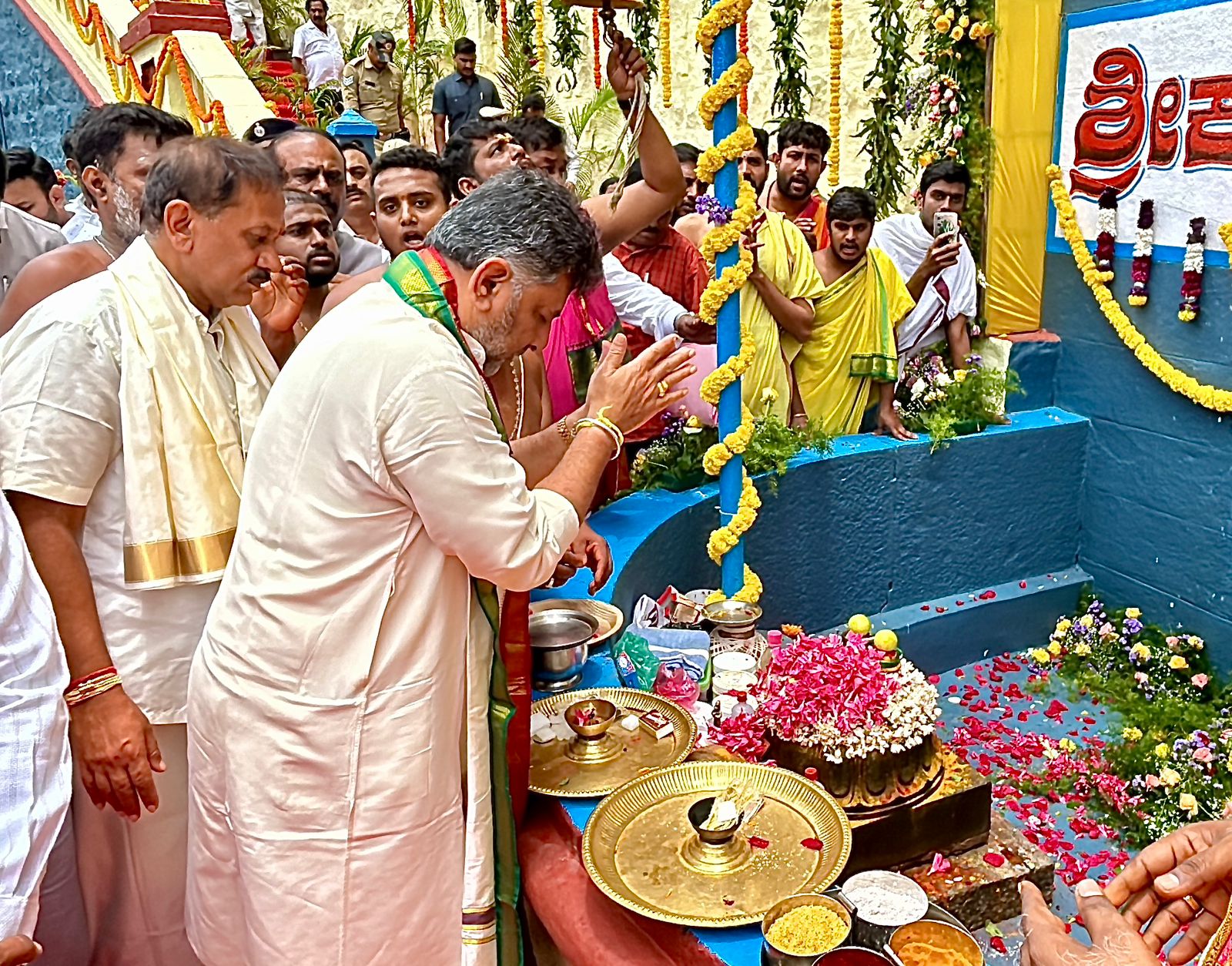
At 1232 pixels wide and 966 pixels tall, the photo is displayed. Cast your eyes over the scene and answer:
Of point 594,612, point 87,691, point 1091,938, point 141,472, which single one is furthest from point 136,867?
point 1091,938

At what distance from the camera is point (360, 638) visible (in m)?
1.85

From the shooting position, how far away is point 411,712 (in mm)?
1894

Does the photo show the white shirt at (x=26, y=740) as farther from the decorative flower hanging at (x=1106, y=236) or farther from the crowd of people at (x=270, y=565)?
the decorative flower hanging at (x=1106, y=236)

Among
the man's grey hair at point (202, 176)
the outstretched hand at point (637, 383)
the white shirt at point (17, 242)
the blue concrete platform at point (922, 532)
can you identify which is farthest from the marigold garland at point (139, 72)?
the outstretched hand at point (637, 383)

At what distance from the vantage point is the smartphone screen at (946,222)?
5805 millimetres

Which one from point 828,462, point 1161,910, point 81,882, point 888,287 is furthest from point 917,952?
point 888,287

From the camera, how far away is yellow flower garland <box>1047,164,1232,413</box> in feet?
17.4

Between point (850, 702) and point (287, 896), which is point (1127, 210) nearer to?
point (850, 702)

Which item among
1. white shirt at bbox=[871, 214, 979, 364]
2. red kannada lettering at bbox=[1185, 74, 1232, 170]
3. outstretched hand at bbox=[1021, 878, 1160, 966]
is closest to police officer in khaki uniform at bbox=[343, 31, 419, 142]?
white shirt at bbox=[871, 214, 979, 364]

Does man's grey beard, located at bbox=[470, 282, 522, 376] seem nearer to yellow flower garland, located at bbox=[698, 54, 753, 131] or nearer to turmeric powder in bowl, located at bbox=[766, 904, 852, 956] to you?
turmeric powder in bowl, located at bbox=[766, 904, 852, 956]

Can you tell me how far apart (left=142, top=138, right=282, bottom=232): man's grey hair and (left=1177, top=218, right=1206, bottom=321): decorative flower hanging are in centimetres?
477

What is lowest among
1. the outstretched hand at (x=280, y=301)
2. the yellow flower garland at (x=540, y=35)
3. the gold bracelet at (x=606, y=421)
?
the gold bracelet at (x=606, y=421)

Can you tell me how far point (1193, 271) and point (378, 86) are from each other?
8714mm

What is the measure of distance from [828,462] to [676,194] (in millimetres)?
1983
